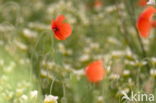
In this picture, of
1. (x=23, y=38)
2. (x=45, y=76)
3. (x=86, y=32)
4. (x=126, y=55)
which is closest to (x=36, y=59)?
(x=45, y=76)

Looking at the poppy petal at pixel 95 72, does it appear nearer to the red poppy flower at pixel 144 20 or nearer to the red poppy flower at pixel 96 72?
the red poppy flower at pixel 96 72

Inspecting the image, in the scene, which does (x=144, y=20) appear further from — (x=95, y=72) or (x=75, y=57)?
(x=75, y=57)

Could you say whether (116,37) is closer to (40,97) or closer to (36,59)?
(36,59)

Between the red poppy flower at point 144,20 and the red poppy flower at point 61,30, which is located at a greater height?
the red poppy flower at point 144,20

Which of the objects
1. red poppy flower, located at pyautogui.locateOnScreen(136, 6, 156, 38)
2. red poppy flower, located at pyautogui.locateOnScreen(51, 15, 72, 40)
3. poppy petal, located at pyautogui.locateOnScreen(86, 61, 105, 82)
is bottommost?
poppy petal, located at pyautogui.locateOnScreen(86, 61, 105, 82)

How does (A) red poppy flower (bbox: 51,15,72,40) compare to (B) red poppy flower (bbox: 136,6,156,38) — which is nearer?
(A) red poppy flower (bbox: 51,15,72,40)

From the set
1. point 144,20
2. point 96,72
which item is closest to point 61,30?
point 96,72

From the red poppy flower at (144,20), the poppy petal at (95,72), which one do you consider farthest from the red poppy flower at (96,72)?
the red poppy flower at (144,20)

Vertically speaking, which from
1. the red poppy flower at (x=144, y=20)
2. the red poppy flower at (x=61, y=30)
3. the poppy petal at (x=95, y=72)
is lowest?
the poppy petal at (x=95, y=72)

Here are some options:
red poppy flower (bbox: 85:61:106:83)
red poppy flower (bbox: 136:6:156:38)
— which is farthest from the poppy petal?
red poppy flower (bbox: 136:6:156:38)

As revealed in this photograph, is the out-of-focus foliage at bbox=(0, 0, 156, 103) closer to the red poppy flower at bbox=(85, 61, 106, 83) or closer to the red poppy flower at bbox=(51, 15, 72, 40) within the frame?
the red poppy flower at bbox=(85, 61, 106, 83)
